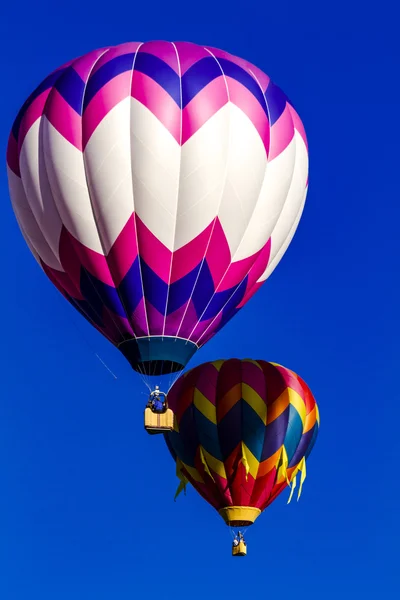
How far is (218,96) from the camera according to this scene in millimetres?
23172

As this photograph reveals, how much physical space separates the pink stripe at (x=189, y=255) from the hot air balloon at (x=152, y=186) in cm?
2

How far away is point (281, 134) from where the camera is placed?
23.8 m

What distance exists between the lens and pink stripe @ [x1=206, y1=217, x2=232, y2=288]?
2319cm

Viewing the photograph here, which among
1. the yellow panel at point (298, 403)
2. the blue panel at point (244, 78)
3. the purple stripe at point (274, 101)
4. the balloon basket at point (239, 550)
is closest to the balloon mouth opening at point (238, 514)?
the balloon basket at point (239, 550)

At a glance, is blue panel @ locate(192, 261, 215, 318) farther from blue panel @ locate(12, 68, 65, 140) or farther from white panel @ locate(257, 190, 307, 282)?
blue panel @ locate(12, 68, 65, 140)

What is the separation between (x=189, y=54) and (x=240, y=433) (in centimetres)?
653

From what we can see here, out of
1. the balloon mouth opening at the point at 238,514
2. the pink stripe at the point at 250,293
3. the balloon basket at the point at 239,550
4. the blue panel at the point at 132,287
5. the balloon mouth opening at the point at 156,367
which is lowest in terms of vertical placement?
the balloon basket at the point at 239,550

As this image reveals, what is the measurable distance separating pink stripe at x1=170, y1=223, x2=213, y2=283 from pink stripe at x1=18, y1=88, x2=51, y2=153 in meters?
2.63

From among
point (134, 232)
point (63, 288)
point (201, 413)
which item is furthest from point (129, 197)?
point (201, 413)

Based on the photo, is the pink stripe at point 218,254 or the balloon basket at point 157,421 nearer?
the balloon basket at point 157,421

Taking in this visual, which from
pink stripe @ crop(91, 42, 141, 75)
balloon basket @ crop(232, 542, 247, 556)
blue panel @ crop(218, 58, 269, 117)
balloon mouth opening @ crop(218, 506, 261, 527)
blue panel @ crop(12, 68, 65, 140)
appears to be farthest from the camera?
balloon basket @ crop(232, 542, 247, 556)

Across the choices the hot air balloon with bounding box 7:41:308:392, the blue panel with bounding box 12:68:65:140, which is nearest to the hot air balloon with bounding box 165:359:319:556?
the hot air balloon with bounding box 7:41:308:392

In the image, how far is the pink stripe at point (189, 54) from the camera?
2336cm

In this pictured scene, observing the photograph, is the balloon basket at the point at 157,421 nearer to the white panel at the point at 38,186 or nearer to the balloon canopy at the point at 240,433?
the white panel at the point at 38,186
